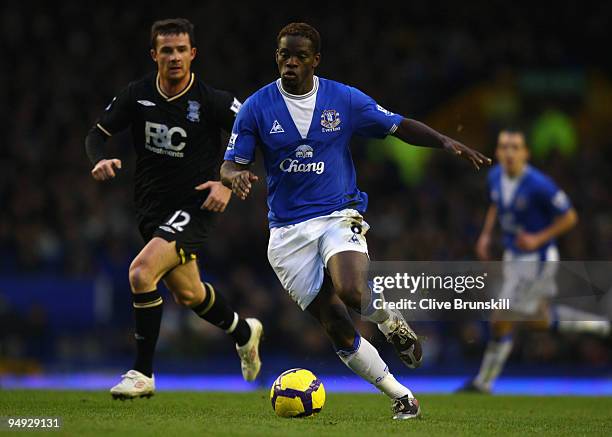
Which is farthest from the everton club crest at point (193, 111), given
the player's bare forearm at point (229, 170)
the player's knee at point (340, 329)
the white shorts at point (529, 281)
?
the white shorts at point (529, 281)

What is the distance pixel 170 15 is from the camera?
67.8 feet

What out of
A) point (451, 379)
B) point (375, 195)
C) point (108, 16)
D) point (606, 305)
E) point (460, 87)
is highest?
point (108, 16)

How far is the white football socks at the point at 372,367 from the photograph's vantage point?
6660 millimetres

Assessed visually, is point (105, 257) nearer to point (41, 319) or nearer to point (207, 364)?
point (41, 319)

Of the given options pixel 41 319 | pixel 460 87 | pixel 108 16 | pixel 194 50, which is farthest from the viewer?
pixel 108 16

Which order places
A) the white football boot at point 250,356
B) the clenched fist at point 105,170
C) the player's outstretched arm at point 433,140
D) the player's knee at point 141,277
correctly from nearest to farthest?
the player's outstretched arm at point 433,140 < the clenched fist at point 105,170 < the player's knee at point 141,277 < the white football boot at point 250,356

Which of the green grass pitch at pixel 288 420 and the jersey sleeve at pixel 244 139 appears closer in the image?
the green grass pitch at pixel 288 420

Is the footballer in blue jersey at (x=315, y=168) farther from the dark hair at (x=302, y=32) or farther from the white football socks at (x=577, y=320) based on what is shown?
the white football socks at (x=577, y=320)

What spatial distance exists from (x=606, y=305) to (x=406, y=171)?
245 inches

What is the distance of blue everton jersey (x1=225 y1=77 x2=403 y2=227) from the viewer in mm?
6871

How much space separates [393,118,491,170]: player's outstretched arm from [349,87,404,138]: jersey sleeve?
0.06 metres

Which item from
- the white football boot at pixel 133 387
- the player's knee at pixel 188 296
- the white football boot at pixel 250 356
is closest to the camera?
the white football boot at pixel 133 387

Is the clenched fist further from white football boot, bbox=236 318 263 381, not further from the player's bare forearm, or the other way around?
white football boot, bbox=236 318 263 381

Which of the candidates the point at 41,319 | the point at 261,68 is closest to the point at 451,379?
the point at 41,319
